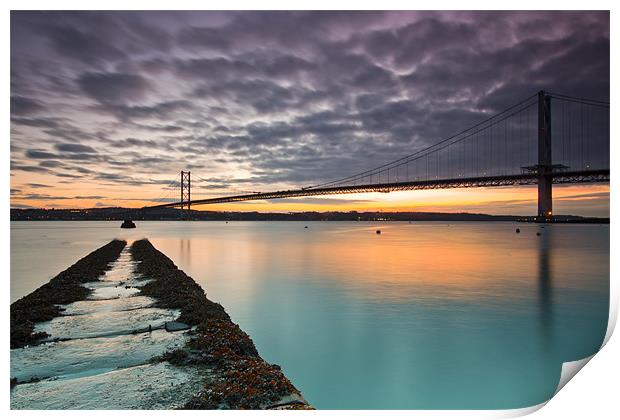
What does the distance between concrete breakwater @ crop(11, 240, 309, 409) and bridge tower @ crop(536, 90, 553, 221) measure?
13.5 m

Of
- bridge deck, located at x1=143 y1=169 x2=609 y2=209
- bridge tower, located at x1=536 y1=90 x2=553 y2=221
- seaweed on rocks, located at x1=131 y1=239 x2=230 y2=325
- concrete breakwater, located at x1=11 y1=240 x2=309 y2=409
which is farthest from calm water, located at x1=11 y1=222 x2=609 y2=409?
bridge deck, located at x1=143 y1=169 x2=609 y2=209

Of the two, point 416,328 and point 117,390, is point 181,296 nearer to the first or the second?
point 117,390

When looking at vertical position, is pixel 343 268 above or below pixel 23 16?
below

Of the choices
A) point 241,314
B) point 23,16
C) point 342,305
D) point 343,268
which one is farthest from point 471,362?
point 343,268

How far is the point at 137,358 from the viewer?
358 centimetres

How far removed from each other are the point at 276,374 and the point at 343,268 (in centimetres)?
937

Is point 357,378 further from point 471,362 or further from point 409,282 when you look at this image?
point 409,282

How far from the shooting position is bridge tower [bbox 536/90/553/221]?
15219 mm

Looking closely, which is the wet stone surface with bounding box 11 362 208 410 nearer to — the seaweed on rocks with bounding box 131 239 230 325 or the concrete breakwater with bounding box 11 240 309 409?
the concrete breakwater with bounding box 11 240 309 409

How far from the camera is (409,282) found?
9.48 metres

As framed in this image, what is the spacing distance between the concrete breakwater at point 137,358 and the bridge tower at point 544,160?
44.3ft

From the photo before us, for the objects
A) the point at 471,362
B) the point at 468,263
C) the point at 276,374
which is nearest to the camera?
the point at 276,374

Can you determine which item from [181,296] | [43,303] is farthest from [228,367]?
[43,303]

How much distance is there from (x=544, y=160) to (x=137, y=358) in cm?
1689
